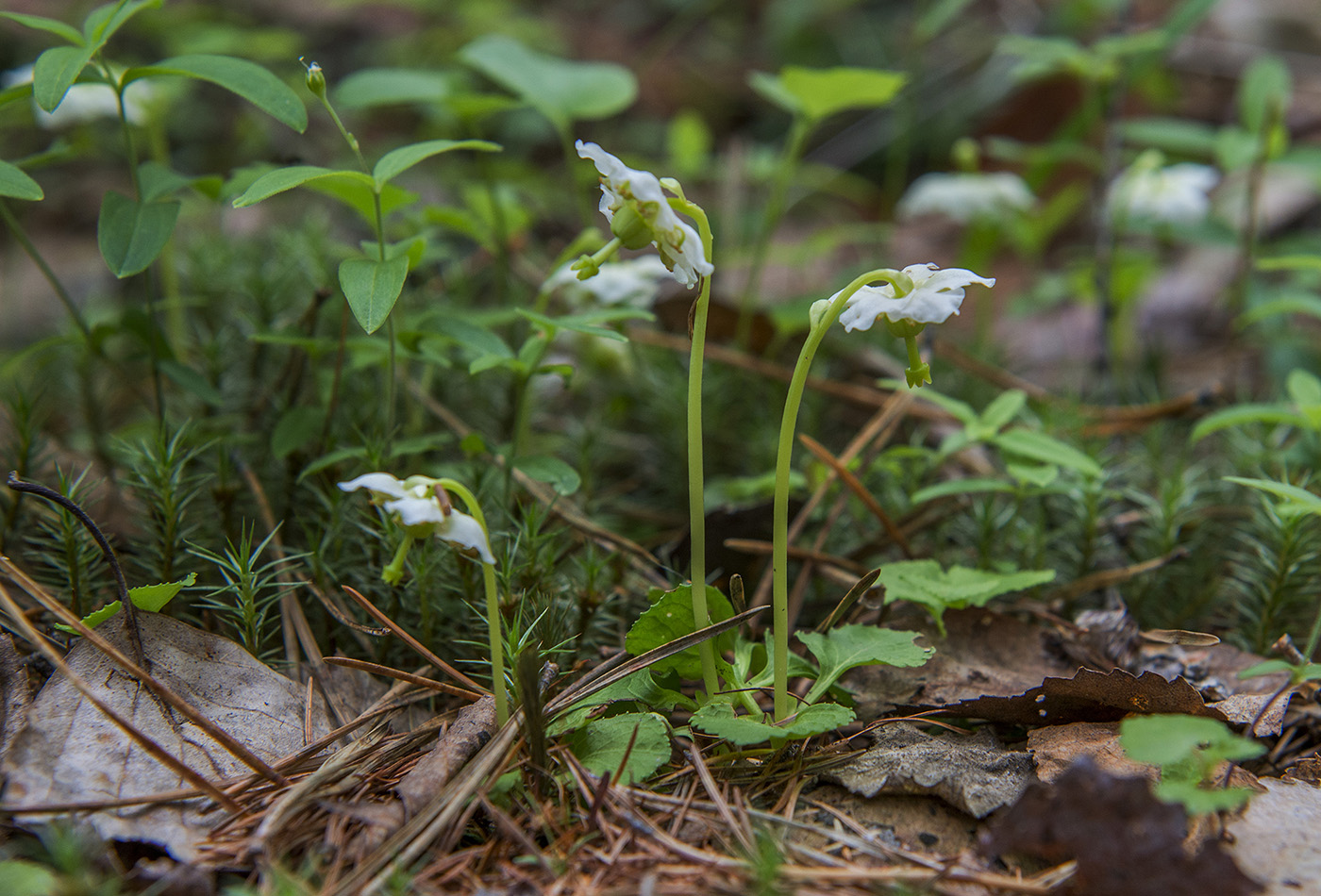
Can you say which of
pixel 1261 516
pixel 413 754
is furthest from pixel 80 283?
pixel 1261 516

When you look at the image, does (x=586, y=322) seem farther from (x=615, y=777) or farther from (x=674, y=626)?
(x=615, y=777)

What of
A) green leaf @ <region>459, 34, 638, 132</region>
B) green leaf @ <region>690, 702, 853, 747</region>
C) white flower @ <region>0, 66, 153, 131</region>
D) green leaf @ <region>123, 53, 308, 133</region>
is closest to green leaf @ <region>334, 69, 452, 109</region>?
green leaf @ <region>459, 34, 638, 132</region>

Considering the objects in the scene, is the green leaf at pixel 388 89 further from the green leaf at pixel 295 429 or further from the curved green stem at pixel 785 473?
the curved green stem at pixel 785 473

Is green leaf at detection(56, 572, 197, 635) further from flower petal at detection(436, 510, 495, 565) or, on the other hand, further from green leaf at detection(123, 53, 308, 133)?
green leaf at detection(123, 53, 308, 133)

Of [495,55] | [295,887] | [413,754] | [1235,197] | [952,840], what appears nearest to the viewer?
[295,887]

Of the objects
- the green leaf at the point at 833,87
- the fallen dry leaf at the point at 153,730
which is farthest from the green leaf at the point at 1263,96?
the fallen dry leaf at the point at 153,730

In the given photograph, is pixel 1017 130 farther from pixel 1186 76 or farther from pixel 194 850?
pixel 194 850
